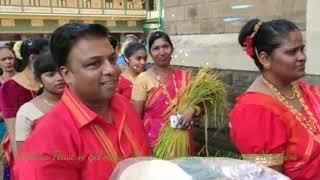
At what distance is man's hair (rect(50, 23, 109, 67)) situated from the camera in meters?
→ 1.60

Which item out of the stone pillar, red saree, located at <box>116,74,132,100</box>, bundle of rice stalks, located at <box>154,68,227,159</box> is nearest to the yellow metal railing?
red saree, located at <box>116,74,132,100</box>

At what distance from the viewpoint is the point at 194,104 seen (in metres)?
3.22

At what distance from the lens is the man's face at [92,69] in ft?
5.19

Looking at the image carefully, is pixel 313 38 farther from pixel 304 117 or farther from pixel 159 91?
pixel 304 117

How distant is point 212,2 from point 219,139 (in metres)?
1.74

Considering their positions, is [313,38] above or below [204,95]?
above

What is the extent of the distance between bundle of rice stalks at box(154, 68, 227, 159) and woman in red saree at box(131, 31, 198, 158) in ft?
0.30

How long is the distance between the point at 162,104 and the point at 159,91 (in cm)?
13

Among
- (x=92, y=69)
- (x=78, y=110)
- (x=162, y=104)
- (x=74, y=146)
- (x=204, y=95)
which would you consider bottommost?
(x=162, y=104)

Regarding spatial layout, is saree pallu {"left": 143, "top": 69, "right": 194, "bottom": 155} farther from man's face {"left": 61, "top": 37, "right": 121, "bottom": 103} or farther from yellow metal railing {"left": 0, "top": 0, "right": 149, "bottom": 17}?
yellow metal railing {"left": 0, "top": 0, "right": 149, "bottom": 17}

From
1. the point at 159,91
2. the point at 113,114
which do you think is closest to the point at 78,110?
the point at 113,114

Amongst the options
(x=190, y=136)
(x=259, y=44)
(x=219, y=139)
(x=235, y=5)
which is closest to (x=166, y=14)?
(x=235, y=5)

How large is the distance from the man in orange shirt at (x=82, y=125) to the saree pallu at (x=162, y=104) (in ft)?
5.26

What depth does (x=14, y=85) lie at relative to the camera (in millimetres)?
3305
